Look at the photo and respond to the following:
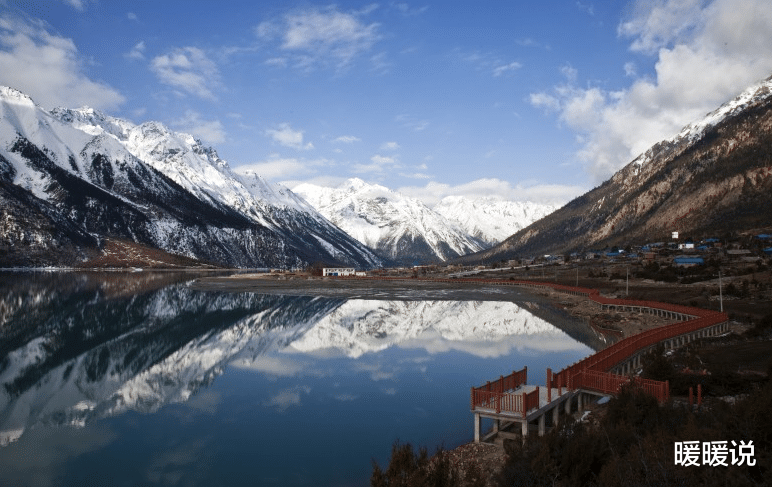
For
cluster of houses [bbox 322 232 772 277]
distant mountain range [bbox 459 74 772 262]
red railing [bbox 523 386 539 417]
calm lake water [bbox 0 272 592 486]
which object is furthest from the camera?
distant mountain range [bbox 459 74 772 262]

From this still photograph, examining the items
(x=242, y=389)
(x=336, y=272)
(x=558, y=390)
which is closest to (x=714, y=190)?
(x=336, y=272)

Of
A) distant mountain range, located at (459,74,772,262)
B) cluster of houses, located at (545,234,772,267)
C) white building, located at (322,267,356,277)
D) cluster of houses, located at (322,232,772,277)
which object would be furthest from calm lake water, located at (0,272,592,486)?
white building, located at (322,267,356,277)

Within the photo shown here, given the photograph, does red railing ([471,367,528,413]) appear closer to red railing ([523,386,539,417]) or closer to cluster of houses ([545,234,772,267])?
A: red railing ([523,386,539,417])

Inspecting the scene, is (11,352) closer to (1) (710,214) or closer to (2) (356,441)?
(2) (356,441)

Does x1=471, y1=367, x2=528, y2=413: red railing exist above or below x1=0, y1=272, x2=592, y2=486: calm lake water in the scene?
above

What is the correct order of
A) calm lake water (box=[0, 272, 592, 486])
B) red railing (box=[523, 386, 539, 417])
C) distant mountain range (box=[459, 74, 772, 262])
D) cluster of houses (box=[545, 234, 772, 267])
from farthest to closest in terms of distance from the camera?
distant mountain range (box=[459, 74, 772, 262])
cluster of houses (box=[545, 234, 772, 267])
red railing (box=[523, 386, 539, 417])
calm lake water (box=[0, 272, 592, 486])

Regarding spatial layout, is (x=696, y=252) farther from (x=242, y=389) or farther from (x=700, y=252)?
(x=242, y=389)

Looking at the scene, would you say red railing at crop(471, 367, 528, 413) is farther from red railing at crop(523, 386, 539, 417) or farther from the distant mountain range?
the distant mountain range

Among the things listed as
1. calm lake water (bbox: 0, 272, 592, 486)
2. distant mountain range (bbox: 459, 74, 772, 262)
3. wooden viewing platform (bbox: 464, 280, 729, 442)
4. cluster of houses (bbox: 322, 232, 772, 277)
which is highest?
distant mountain range (bbox: 459, 74, 772, 262)

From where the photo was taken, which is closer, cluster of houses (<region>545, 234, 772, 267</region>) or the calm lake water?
the calm lake water
